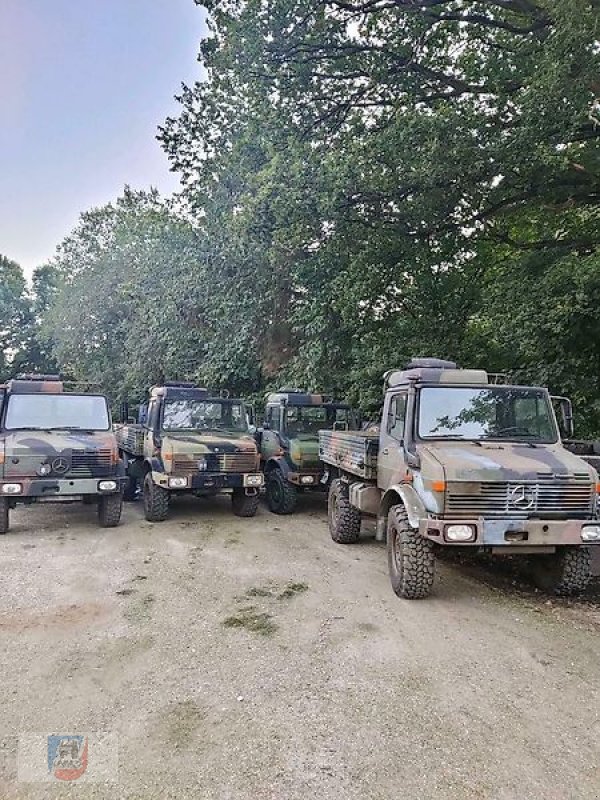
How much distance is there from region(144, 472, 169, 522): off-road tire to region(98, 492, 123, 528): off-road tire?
0.55m

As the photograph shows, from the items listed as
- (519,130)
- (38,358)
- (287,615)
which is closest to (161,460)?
(287,615)

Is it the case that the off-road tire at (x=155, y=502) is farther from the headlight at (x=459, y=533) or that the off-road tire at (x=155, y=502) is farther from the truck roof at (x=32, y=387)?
the headlight at (x=459, y=533)

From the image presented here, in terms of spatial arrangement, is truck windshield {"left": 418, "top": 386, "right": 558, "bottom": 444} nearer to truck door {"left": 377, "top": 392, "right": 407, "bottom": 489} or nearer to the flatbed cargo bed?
truck door {"left": 377, "top": 392, "right": 407, "bottom": 489}

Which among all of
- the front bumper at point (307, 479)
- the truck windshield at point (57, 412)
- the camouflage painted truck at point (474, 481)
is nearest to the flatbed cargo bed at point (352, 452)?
the camouflage painted truck at point (474, 481)

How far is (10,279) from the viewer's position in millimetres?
37219

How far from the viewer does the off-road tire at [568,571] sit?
5.55 m

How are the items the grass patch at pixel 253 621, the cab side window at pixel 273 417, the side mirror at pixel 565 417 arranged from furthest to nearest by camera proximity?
1. the cab side window at pixel 273 417
2. the side mirror at pixel 565 417
3. the grass patch at pixel 253 621

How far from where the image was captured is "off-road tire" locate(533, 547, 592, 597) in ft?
18.2

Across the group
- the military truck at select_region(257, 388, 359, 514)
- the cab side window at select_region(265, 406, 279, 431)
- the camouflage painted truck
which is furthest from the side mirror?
the cab side window at select_region(265, 406, 279, 431)

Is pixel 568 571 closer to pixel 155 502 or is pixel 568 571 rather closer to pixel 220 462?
pixel 220 462

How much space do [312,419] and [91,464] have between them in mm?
3970

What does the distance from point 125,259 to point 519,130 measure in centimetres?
1779

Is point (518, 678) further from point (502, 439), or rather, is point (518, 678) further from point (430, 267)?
point (430, 267)

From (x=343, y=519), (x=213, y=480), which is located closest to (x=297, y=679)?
(x=343, y=519)
